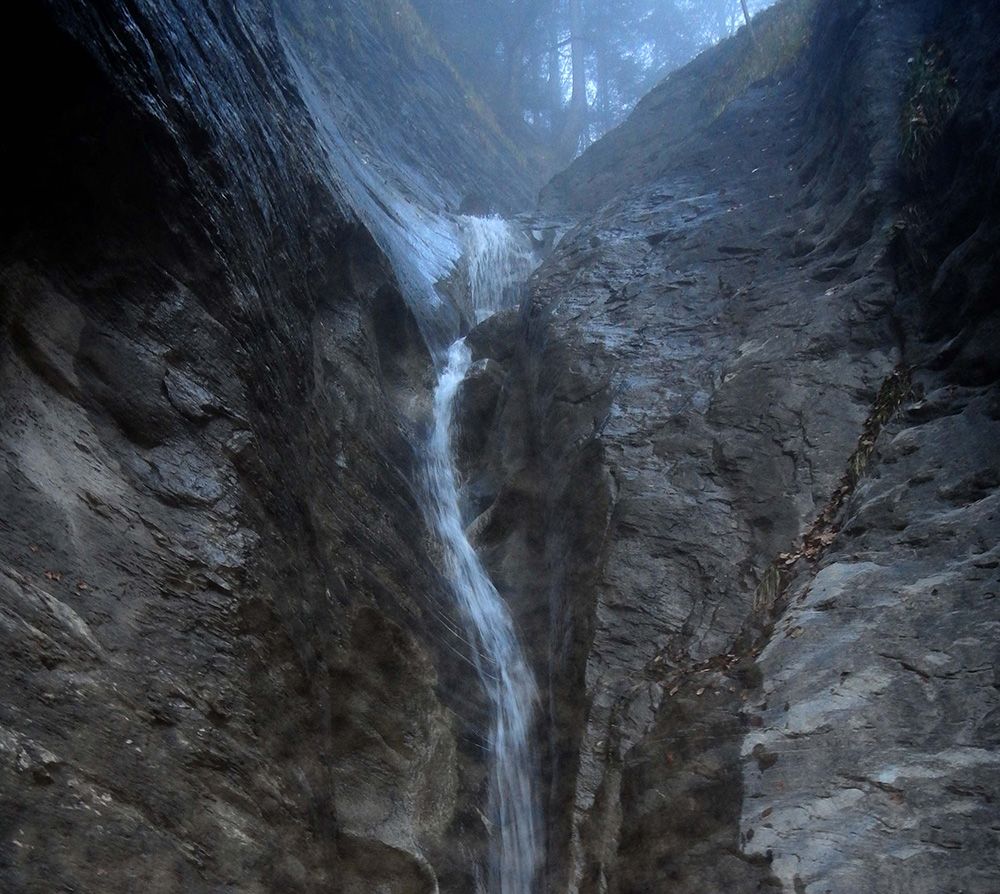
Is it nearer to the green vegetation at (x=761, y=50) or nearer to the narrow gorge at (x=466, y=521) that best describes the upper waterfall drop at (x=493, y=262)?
the narrow gorge at (x=466, y=521)

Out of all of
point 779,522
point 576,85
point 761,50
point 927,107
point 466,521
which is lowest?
point 779,522

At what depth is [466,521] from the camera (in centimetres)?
1013

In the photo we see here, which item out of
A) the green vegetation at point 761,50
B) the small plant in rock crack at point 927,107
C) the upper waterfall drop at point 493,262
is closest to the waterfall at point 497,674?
the upper waterfall drop at point 493,262

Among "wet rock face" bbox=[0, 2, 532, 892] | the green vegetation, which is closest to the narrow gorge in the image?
"wet rock face" bbox=[0, 2, 532, 892]

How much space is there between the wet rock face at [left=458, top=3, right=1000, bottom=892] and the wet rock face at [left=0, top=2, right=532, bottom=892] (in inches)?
63.8

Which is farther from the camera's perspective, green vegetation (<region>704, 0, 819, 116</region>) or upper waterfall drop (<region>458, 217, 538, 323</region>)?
green vegetation (<region>704, 0, 819, 116</region>)

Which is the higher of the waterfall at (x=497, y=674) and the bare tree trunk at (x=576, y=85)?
the bare tree trunk at (x=576, y=85)

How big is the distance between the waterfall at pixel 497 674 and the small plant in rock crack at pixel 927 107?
23.0ft

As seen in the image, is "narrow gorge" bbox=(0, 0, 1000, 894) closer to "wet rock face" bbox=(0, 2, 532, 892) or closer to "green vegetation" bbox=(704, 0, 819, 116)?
"wet rock face" bbox=(0, 2, 532, 892)

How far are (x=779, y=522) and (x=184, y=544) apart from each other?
5.63 metres

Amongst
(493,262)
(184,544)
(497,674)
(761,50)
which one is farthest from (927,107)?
(761,50)

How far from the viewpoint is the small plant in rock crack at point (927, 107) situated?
872 centimetres

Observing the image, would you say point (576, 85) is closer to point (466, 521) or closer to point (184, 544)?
point (466, 521)

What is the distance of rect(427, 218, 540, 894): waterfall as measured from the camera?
662 cm
